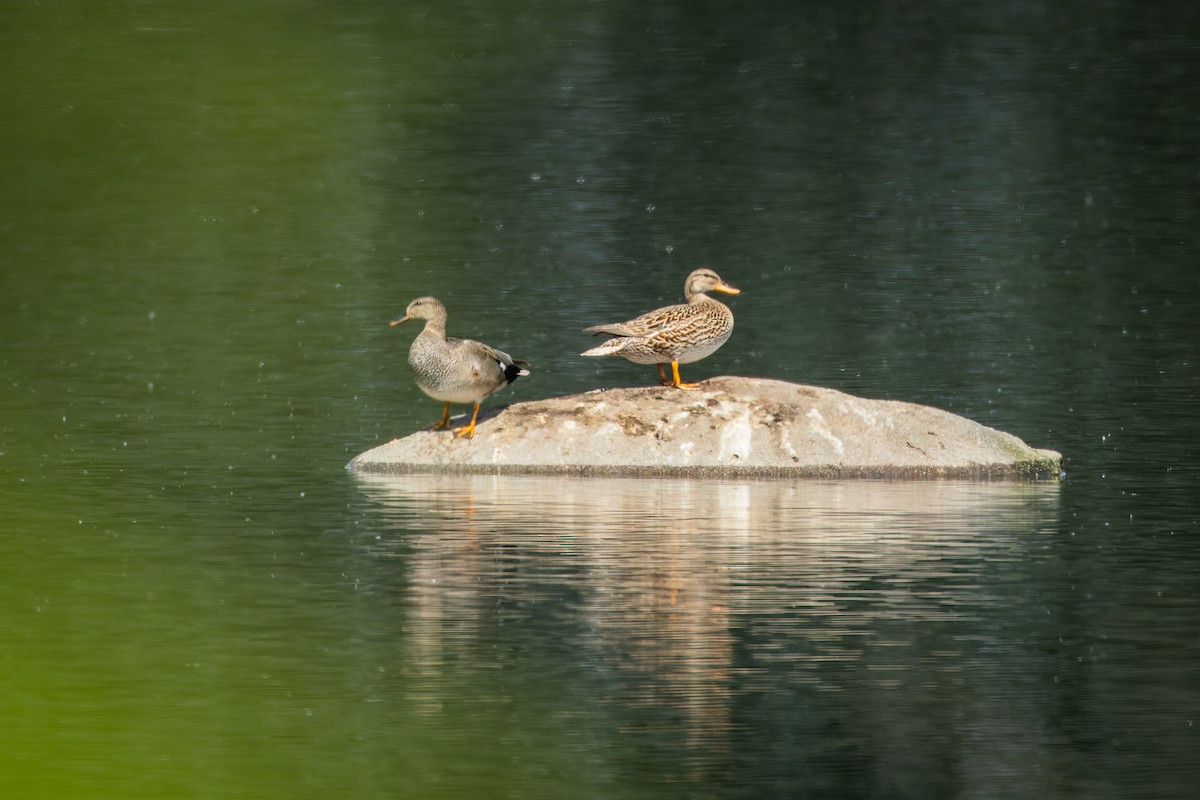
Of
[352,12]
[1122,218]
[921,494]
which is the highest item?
[352,12]

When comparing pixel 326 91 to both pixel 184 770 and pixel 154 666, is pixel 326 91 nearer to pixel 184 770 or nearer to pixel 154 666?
pixel 154 666

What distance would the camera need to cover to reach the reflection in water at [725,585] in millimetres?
7336

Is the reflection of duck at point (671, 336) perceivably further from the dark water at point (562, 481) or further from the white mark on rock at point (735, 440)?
the dark water at point (562, 481)

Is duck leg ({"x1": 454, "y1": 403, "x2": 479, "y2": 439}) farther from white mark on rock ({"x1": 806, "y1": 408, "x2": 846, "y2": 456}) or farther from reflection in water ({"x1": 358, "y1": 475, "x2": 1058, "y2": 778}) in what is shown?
white mark on rock ({"x1": 806, "y1": 408, "x2": 846, "y2": 456})

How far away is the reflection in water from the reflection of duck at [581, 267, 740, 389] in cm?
172

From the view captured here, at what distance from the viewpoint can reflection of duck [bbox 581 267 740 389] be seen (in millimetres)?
15508

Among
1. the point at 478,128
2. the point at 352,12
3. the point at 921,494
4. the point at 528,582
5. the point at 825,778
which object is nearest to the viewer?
the point at 825,778

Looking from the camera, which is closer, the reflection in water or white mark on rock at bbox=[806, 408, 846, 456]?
the reflection in water

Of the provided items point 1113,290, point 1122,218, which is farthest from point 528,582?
point 1122,218

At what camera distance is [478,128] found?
35.0 metres

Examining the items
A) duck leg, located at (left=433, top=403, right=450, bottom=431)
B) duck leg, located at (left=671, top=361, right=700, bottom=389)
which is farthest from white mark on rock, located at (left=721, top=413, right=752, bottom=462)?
duck leg, located at (left=433, top=403, right=450, bottom=431)

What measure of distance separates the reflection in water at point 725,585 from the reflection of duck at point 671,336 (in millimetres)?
1720

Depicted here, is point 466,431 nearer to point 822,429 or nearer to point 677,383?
point 677,383

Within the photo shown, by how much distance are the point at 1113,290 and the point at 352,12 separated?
22.9m
